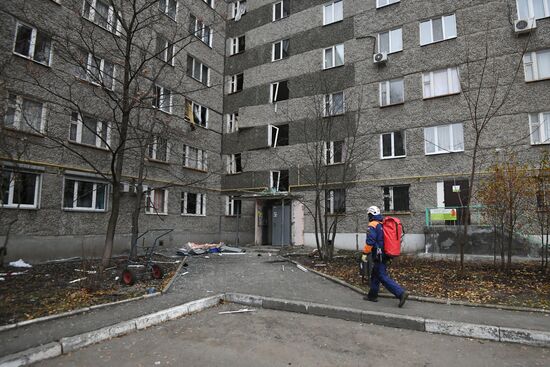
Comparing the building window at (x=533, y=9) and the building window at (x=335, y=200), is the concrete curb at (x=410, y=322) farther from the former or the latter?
the building window at (x=533, y=9)

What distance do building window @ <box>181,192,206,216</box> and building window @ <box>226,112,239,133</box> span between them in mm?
5145

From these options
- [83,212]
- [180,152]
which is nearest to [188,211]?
[180,152]

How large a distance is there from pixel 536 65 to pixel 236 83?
1715 centimetres

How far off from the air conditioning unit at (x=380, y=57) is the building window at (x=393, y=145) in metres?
3.89

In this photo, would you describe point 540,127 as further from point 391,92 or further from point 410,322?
point 410,322

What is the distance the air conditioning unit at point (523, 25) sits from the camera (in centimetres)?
1543

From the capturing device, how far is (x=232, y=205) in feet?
78.3

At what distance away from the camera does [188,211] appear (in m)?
21.1

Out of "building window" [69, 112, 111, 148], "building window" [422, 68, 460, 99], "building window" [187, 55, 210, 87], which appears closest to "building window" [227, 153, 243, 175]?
"building window" [187, 55, 210, 87]

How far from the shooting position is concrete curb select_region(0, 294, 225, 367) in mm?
4371

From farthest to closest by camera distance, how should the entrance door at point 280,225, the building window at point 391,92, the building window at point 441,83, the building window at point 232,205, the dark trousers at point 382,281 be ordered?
the building window at point 232,205
the entrance door at point 280,225
the building window at point 391,92
the building window at point 441,83
the dark trousers at point 382,281

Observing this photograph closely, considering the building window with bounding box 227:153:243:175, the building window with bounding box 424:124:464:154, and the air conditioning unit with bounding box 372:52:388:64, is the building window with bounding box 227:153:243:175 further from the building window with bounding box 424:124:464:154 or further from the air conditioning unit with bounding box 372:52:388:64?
the building window with bounding box 424:124:464:154

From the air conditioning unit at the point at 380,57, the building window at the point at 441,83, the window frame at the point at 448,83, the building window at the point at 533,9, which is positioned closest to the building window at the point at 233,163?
the air conditioning unit at the point at 380,57

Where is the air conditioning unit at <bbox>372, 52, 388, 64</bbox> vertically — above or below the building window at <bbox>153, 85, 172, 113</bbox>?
above
